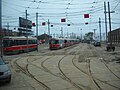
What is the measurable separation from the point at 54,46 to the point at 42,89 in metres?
42.7

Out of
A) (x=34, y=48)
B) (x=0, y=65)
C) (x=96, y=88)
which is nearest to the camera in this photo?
(x=96, y=88)

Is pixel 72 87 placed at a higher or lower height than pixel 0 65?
lower

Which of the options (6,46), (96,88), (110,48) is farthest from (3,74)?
(110,48)

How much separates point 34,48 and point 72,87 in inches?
1582

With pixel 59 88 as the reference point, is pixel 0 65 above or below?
above

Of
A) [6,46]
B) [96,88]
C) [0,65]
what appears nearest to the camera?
[96,88]

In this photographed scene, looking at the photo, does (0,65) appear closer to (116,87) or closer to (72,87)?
(72,87)

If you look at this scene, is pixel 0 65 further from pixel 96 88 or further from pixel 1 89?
pixel 96 88

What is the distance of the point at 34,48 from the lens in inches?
1916

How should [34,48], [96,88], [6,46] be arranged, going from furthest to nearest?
[34,48] → [6,46] → [96,88]

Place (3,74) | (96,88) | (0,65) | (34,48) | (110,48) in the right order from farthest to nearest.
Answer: (34,48)
(110,48)
(0,65)
(3,74)
(96,88)

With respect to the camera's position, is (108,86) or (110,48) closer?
(108,86)

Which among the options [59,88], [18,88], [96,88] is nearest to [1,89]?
[18,88]

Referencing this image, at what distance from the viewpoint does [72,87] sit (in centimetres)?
897
